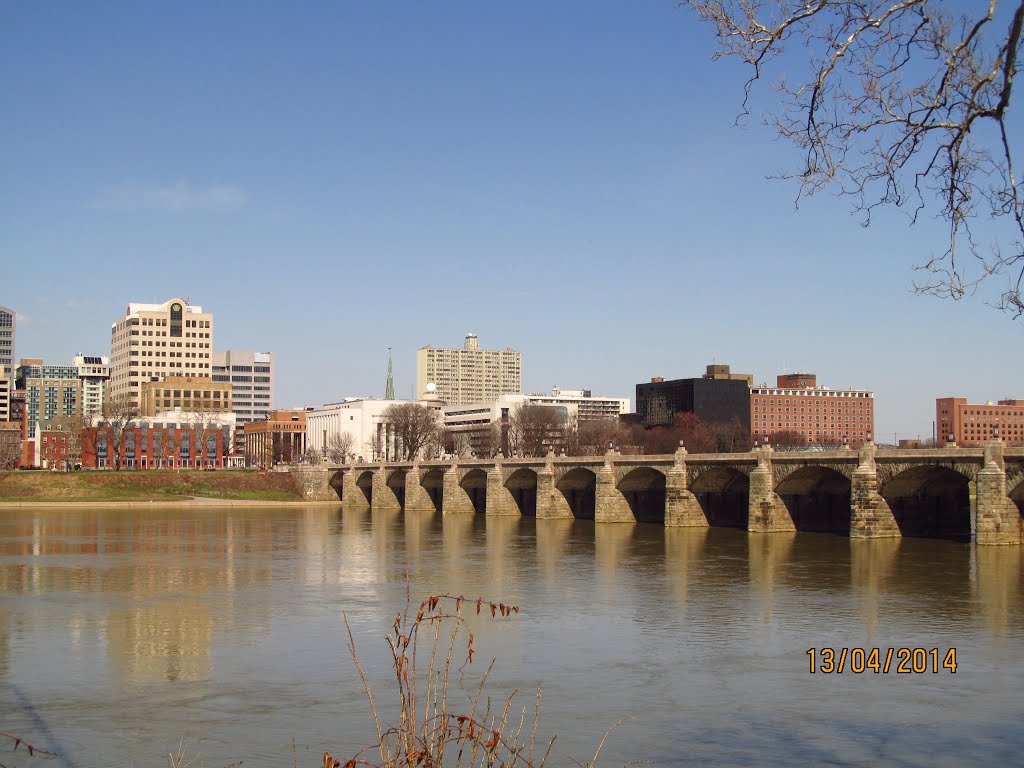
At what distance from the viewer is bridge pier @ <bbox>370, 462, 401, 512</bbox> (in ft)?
423

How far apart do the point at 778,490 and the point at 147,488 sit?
279ft

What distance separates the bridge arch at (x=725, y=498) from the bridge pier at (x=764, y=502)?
8592 millimetres

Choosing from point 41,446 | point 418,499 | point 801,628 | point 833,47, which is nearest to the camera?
point 833,47

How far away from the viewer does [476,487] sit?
121250 millimetres

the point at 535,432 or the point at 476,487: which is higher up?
the point at 535,432

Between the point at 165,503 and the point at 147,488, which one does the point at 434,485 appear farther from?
the point at 147,488

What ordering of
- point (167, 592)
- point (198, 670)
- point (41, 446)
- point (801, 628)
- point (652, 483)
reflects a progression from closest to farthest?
point (198, 670), point (801, 628), point (167, 592), point (652, 483), point (41, 446)

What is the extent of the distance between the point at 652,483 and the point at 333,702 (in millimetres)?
71732

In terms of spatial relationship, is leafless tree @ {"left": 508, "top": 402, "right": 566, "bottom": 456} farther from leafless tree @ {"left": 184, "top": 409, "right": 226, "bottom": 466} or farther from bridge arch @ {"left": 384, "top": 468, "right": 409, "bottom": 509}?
leafless tree @ {"left": 184, "top": 409, "right": 226, "bottom": 466}

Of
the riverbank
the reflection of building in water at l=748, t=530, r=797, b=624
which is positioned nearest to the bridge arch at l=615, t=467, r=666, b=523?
the reflection of building in water at l=748, t=530, r=797, b=624

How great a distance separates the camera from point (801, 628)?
3581 centimetres

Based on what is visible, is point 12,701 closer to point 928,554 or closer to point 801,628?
point 801,628

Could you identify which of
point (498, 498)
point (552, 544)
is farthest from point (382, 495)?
point (552, 544)

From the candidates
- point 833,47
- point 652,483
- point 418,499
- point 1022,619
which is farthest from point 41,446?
point 833,47
